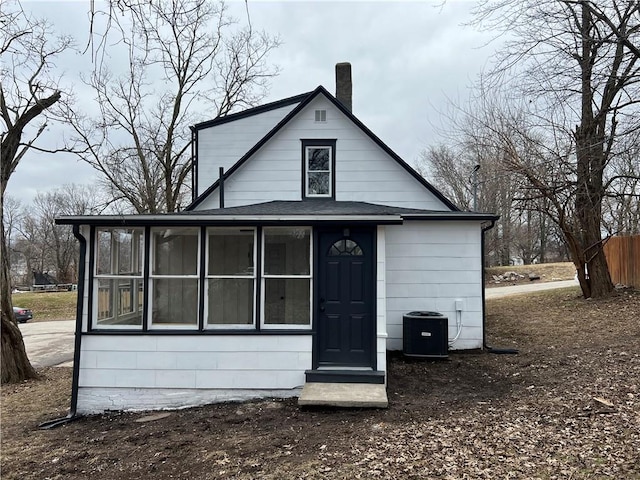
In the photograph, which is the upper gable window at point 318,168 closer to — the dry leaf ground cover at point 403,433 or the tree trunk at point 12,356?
the dry leaf ground cover at point 403,433

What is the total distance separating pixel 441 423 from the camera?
5.17m

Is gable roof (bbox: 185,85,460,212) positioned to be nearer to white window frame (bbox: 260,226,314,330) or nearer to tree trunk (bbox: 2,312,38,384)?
white window frame (bbox: 260,226,314,330)

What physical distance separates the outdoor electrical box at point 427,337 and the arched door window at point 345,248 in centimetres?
245

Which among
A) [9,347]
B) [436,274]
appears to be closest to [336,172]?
[436,274]

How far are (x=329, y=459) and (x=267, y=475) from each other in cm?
63

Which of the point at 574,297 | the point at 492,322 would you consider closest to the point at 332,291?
the point at 492,322

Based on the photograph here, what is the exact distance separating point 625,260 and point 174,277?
1501 centimetres

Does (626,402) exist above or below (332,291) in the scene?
below

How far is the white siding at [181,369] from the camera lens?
21.7 feet

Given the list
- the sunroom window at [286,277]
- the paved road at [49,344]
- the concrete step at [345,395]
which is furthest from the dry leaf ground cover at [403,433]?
the paved road at [49,344]

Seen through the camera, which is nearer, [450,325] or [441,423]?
[441,423]

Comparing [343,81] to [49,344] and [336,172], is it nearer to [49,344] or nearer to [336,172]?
[336,172]

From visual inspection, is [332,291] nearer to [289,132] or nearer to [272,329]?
[272,329]

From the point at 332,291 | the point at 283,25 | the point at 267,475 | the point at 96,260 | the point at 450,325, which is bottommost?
the point at 267,475
